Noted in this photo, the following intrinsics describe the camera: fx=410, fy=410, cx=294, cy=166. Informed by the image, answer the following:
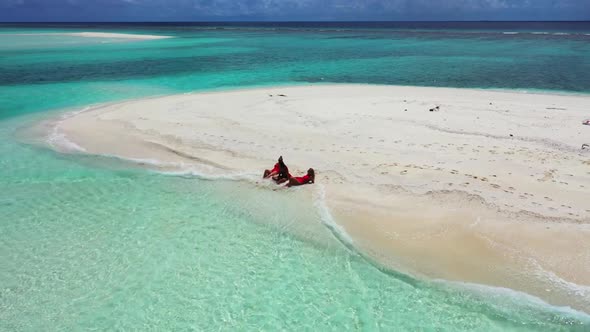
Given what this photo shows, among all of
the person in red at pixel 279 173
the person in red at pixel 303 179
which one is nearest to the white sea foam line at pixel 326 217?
the person in red at pixel 303 179

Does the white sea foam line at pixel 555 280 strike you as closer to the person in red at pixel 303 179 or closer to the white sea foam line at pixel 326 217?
the white sea foam line at pixel 326 217

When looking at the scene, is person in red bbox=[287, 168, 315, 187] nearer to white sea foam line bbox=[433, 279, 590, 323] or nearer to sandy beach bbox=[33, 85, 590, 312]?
sandy beach bbox=[33, 85, 590, 312]

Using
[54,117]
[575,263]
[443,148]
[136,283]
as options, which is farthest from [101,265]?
[54,117]

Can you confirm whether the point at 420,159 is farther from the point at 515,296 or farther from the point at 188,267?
the point at 188,267

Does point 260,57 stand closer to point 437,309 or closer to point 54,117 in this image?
point 54,117

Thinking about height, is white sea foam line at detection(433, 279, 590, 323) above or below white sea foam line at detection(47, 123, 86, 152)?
below

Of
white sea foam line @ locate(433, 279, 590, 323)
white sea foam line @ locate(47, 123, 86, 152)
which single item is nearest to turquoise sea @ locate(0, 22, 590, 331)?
white sea foam line @ locate(433, 279, 590, 323)
